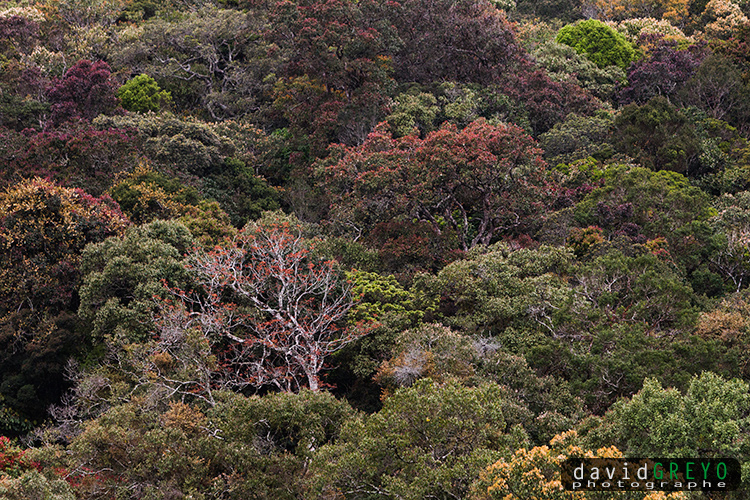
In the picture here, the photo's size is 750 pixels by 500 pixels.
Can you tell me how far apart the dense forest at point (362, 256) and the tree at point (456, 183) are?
0.11 meters

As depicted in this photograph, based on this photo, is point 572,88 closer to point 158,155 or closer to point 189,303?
point 158,155

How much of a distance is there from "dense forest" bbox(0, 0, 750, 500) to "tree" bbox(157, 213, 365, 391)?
0.15 metres

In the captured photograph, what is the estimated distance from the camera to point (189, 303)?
24.1 meters

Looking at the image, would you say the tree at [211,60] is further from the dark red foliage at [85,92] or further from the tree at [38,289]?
the tree at [38,289]

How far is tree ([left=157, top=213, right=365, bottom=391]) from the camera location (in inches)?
852

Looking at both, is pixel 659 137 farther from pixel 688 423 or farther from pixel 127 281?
pixel 127 281

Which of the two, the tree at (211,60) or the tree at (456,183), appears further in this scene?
the tree at (211,60)

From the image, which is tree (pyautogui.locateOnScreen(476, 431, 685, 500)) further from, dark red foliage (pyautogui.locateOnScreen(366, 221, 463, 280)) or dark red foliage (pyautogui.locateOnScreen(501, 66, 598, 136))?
dark red foliage (pyautogui.locateOnScreen(501, 66, 598, 136))

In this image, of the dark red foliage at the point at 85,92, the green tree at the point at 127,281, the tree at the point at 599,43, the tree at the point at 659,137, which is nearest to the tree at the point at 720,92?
the tree at the point at 659,137

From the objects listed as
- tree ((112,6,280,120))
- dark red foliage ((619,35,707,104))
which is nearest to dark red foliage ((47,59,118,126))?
tree ((112,6,280,120))

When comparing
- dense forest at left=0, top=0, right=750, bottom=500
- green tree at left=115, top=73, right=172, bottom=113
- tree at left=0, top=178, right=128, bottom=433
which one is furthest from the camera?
green tree at left=115, top=73, right=172, bottom=113

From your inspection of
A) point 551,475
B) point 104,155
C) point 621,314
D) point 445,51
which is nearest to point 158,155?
point 104,155

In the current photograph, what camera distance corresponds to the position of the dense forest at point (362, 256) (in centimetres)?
1566

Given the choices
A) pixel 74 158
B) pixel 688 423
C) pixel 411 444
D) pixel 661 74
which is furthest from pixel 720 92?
pixel 74 158
